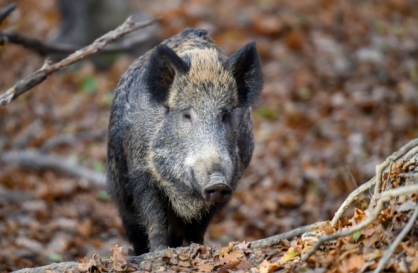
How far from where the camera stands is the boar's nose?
4.46 m

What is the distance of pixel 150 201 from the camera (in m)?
5.48

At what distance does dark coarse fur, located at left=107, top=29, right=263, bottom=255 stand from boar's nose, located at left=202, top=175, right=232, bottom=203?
0.38 meters

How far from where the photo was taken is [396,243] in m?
3.42

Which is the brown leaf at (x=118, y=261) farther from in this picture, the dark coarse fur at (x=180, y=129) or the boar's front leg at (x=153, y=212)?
the boar's front leg at (x=153, y=212)

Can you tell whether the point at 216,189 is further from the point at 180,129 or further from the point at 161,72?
the point at 161,72

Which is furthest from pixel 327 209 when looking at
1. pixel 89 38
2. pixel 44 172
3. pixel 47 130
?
pixel 89 38

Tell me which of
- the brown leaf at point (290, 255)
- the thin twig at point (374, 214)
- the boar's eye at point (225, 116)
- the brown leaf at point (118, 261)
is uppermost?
the boar's eye at point (225, 116)

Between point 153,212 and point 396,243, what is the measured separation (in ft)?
8.37

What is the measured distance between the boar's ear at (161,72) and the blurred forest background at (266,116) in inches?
68.6

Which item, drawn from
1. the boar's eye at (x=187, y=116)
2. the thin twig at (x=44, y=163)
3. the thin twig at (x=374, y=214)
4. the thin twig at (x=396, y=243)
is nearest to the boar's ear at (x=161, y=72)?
the boar's eye at (x=187, y=116)

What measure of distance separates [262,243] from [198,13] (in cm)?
1022

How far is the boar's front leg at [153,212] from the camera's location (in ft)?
17.9

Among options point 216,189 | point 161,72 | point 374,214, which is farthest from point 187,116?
point 374,214

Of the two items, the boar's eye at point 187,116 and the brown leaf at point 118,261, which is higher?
the boar's eye at point 187,116
